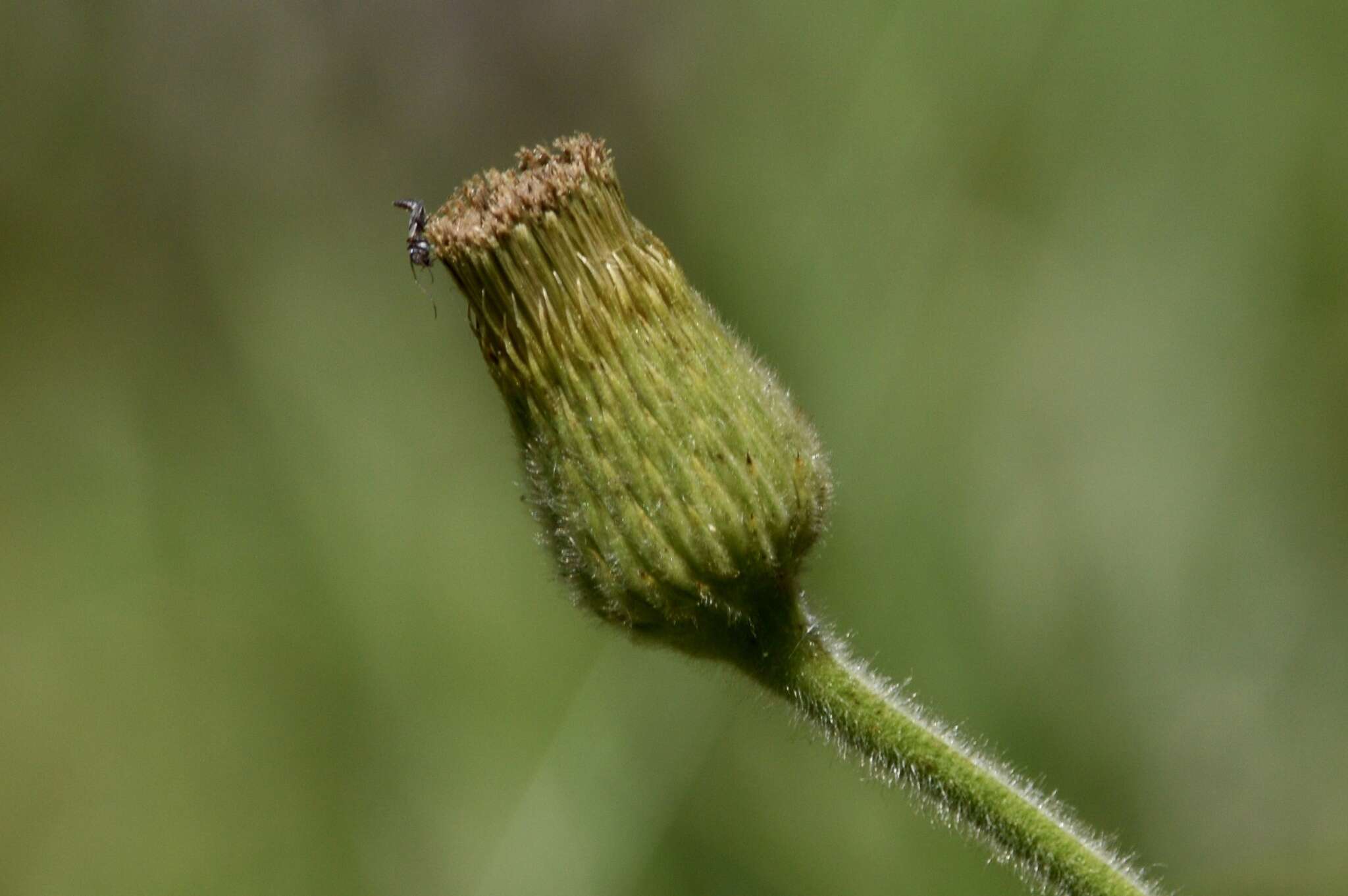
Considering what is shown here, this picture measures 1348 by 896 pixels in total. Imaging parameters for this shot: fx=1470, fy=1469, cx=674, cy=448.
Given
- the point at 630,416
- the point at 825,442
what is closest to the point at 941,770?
the point at 630,416

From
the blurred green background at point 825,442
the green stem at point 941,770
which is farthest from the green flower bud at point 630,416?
the blurred green background at point 825,442

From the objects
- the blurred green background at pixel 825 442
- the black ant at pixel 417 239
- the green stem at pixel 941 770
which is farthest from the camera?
the blurred green background at pixel 825 442

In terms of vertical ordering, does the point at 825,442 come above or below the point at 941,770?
above

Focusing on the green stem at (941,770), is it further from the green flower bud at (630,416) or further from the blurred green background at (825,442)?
the blurred green background at (825,442)

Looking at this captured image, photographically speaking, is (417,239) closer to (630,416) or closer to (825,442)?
(630,416)

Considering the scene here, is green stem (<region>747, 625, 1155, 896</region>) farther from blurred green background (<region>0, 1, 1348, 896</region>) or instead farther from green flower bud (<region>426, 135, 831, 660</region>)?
blurred green background (<region>0, 1, 1348, 896</region>)

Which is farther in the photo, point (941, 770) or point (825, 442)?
point (825, 442)
